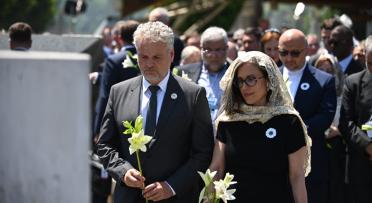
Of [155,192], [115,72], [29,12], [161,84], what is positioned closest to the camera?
[155,192]

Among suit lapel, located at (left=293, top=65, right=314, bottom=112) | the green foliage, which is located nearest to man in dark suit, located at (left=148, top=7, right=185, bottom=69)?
suit lapel, located at (left=293, top=65, right=314, bottom=112)

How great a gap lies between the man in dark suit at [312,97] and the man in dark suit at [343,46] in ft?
6.94

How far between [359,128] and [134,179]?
3.36 m

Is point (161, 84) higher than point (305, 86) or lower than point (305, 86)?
higher

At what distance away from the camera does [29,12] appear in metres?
61.6

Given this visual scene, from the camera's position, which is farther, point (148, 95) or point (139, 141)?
point (148, 95)

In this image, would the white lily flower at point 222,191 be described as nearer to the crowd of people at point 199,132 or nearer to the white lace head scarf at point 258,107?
the crowd of people at point 199,132

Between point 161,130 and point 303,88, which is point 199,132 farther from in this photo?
point 303,88

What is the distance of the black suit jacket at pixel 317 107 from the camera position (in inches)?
309

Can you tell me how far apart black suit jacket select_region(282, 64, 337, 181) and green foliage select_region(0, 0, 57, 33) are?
144 ft

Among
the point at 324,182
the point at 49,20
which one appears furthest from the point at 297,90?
the point at 49,20

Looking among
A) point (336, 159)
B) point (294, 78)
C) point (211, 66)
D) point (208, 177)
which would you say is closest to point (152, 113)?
point (208, 177)

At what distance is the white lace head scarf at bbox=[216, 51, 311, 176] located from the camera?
5.58 m

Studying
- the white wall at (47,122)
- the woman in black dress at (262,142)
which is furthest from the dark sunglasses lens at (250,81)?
the white wall at (47,122)
